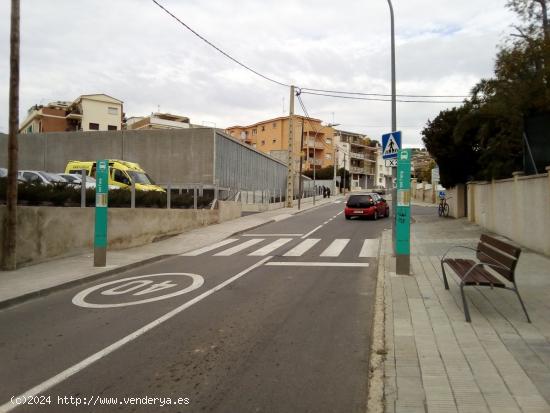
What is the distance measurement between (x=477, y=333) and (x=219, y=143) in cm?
2531

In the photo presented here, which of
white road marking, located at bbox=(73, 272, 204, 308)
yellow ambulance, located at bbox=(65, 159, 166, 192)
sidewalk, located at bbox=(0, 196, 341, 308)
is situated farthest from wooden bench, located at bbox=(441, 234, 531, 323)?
yellow ambulance, located at bbox=(65, 159, 166, 192)

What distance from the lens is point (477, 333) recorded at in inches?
215

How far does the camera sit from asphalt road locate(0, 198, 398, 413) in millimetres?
4008

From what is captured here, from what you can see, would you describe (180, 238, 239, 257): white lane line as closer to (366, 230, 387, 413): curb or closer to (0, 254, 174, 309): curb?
(0, 254, 174, 309): curb

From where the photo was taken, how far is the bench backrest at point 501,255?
5.93 m

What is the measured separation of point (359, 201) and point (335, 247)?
40.8 feet

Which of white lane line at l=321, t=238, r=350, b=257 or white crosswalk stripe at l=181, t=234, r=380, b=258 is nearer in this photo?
white lane line at l=321, t=238, r=350, b=257

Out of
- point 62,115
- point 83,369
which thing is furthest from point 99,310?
point 62,115

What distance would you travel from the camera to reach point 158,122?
75.4 m

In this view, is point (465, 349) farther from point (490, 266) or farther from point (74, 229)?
point (74, 229)

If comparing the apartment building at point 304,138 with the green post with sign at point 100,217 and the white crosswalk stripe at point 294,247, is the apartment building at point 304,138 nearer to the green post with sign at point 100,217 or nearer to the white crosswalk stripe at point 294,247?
the white crosswalk stripe at point 294,247

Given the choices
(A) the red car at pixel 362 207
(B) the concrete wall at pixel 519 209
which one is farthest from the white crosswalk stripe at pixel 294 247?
(A) the red car at pixel 362 207

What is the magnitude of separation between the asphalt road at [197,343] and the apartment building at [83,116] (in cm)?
6660

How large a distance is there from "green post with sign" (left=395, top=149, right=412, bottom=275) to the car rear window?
17.2m
